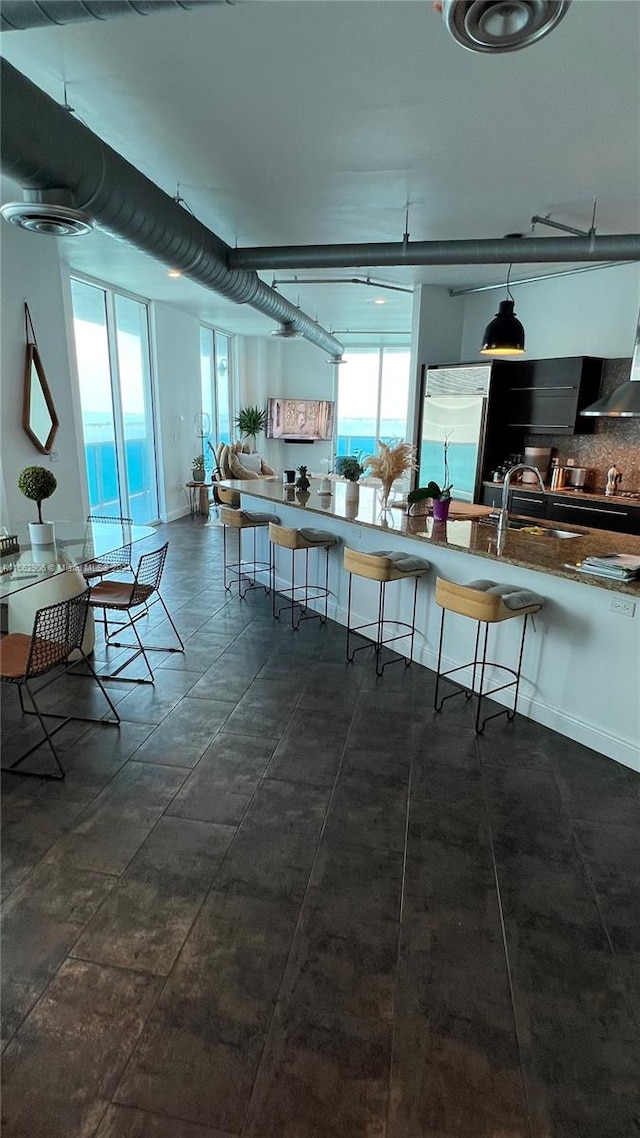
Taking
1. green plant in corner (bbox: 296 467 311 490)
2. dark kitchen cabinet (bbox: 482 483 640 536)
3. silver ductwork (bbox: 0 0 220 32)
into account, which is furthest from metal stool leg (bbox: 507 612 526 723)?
silver ductwork (bbox: 0 0 220 32)

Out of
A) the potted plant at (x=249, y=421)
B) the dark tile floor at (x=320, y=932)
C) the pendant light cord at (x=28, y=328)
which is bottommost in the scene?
the dark tile floor at (x=320, y=932)

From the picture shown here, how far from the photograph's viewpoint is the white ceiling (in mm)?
2285

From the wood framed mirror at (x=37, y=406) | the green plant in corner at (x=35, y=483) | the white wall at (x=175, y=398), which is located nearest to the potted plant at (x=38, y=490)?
the green plant in corner at (x=35, y=483)

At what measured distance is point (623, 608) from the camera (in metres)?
2.85

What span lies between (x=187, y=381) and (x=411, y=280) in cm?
409

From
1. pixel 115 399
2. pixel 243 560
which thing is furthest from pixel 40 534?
pixel 115 399

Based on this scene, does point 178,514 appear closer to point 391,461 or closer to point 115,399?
point 115,399

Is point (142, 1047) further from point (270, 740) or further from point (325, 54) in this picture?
point (325, 54)

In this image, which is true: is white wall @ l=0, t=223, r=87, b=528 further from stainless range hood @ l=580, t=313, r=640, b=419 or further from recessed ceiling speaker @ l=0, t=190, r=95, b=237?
stainless range hood @ l=580, t=313, r=640, b=419

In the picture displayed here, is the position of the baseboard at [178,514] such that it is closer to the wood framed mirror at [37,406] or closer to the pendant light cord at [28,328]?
the wood framed mirror at [37,406]

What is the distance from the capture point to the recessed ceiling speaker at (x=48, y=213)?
2.43 m

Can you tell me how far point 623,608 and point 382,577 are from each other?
1389 mm

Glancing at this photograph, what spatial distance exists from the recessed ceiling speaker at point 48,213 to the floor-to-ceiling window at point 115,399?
4041 millimetres

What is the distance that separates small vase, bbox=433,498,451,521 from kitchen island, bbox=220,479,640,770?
6cm
